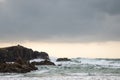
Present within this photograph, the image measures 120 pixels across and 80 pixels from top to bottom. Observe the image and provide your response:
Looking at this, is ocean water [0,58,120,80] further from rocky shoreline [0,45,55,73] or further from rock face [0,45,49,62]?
rock face [0,45,49,62]

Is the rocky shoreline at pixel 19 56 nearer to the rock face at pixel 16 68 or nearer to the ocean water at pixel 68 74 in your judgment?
the rock face at pixel 16 68

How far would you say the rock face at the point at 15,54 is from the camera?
261 ft

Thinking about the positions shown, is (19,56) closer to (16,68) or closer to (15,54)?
(15,54)

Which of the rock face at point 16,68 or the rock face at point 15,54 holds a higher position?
the rock face at point 15,54

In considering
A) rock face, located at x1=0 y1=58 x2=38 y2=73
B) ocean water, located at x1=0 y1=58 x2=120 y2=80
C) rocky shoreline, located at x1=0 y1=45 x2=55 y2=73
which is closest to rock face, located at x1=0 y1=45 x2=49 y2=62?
rocky shoreline, located at x1=0 y1=45 x2=55 y2=73

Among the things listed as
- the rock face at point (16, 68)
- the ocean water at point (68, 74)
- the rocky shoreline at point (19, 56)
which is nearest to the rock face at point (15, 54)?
the rocky shoreline at point (19, 56)

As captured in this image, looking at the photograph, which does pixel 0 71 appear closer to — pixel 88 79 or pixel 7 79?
pixel 7 79

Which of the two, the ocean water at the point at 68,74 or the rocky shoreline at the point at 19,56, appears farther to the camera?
the rocky shoreline at the point at 19,56

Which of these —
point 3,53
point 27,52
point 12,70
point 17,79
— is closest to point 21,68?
point 12,70

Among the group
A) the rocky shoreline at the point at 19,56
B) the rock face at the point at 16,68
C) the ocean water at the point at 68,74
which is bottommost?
the ocean water at the point at 68,74

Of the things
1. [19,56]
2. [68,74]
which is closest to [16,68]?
[68,74]

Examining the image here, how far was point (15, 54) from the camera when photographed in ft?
270

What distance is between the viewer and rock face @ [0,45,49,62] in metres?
79.4

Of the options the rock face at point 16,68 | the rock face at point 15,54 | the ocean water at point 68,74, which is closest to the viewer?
the ocean water at point 68,74
